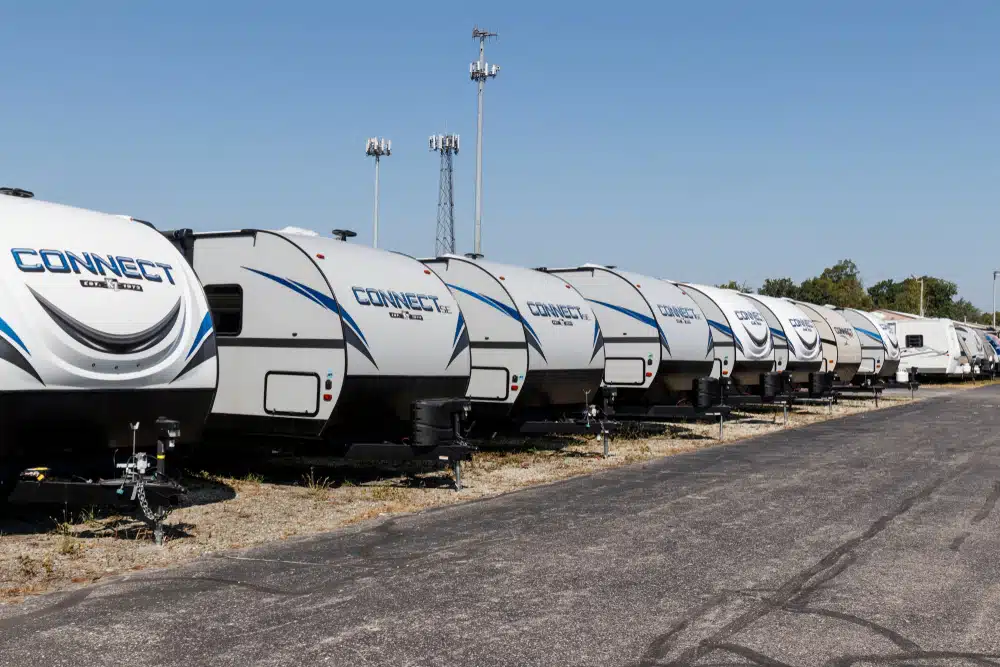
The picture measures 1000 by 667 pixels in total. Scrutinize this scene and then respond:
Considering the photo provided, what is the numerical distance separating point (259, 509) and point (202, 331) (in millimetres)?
2027

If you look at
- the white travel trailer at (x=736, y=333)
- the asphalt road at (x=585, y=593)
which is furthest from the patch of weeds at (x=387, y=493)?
the white travel trailer at (x=736, y=333)

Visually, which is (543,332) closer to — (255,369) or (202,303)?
(255,369)

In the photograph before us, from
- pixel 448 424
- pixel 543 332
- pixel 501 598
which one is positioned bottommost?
pixel 501 598

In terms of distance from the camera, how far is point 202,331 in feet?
32.9

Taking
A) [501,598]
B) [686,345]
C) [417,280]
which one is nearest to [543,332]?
[417,280]

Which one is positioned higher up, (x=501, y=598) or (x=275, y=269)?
(x=275, y=269)

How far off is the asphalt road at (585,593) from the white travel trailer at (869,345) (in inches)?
907

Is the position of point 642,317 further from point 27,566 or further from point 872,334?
point 872,334

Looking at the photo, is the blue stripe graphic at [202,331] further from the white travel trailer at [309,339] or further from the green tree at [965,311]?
the green tree at [965,311]

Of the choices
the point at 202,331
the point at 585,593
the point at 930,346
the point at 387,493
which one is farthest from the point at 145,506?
the point at 930,346

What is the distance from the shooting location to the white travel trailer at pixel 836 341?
3070 cm

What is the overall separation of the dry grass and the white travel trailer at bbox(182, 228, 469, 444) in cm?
78

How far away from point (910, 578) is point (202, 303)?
6.84 meters

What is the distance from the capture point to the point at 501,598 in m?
7.00
